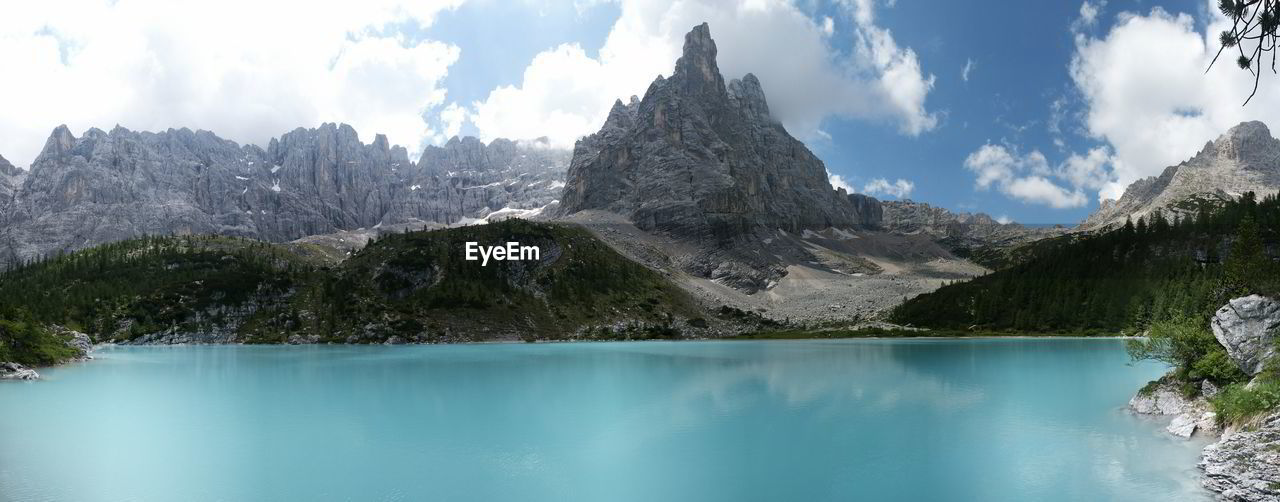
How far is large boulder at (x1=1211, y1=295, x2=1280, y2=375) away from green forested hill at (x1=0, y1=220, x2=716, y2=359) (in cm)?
14170

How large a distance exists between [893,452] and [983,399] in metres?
20.1

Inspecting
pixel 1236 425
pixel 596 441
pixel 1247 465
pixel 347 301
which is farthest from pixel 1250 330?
pixel 347 301

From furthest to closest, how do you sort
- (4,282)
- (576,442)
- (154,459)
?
1. (4,282)
2. (576,442)
3. (154,459)

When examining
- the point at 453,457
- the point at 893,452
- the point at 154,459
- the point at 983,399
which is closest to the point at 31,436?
the point at 154,459

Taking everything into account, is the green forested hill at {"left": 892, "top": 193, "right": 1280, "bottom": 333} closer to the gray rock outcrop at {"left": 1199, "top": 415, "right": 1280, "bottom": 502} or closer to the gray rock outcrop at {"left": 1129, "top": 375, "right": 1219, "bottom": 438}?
the gray rock outcrop at {"left": 1129, "top": 375, "right": 1219, "bottom": 438}

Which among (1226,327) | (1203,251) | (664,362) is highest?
(1203,251)

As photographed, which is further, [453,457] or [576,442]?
[576,442]

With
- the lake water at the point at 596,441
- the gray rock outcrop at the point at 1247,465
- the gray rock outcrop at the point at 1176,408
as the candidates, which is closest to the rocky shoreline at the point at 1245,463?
→ the gray rock outcrop at the point at 1247,465

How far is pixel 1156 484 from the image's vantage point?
22078 mm

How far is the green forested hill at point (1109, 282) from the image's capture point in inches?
5487

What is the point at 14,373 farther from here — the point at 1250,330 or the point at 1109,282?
the point at 1109,282

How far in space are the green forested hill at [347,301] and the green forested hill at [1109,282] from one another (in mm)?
75229

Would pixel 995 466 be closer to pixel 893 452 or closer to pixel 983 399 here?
pixel 893 452

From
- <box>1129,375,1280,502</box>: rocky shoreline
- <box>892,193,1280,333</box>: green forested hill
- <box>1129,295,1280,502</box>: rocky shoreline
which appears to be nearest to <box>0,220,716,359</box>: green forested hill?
<box>892,193,1280,333</box>: green forested hill
